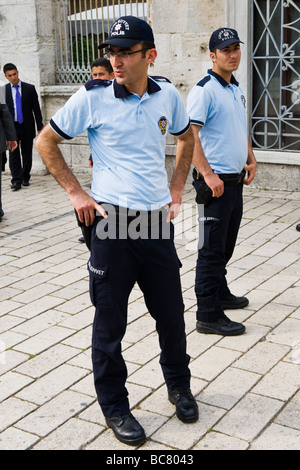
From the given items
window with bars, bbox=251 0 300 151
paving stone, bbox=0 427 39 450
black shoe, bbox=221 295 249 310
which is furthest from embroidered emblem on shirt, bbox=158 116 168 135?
window with bars, bbox=251 0 300 151

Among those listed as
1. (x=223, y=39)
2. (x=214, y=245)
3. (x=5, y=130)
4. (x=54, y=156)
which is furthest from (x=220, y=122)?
(x=5, y=130)

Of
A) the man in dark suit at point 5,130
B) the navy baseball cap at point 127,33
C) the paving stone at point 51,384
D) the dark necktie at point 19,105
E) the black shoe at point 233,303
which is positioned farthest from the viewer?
the dark necktie at point 19,105

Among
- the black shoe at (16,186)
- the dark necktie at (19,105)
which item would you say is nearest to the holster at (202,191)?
the black shoe at (16,186)

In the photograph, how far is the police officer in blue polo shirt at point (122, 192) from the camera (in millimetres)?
3225

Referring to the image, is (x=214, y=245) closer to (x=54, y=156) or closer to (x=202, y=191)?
(x=202, y=191)

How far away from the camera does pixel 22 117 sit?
33.7 feet

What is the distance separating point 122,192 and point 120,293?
50cm

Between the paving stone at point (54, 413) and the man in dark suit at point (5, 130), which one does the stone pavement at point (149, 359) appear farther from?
the man in dark suit at point (5, 130)

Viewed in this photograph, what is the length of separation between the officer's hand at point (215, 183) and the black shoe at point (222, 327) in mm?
894

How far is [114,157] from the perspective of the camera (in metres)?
3.28

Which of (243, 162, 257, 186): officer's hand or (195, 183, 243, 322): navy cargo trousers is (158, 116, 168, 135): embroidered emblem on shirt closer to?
(195, 183, 243, 322): navy cargo trousers

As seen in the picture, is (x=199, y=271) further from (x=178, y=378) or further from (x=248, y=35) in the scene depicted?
(x=248, y=35)

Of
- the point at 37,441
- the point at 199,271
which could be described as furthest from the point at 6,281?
the point at 37,441

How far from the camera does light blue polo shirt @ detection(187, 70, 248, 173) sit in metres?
4.43
